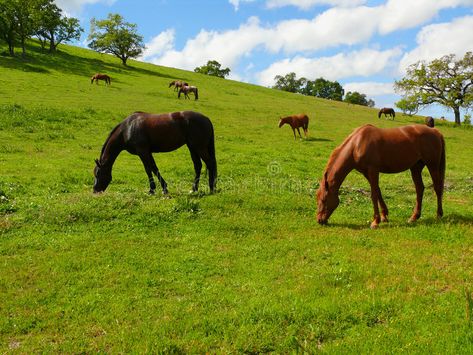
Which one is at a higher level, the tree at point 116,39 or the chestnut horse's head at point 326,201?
the tree at point 116,39

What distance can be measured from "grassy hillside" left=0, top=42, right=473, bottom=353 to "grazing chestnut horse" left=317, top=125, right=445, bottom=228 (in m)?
0.77

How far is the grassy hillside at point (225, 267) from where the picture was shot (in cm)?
556

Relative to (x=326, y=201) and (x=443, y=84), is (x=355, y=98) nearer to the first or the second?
(x=443, y=84)

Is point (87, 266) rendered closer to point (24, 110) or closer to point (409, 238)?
point (409, 238)

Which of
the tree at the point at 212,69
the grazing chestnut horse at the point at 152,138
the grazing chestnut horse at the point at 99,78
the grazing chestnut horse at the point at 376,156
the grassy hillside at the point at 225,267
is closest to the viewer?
the grassy hillside at the point at 225,267

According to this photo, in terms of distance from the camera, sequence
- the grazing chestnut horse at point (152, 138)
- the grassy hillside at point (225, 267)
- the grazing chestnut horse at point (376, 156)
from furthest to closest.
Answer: the grazing chestnut horse at point (152, 138) → the grazing chestnut horse at point (376, 156) → the grassy hillside at point (225, 267)

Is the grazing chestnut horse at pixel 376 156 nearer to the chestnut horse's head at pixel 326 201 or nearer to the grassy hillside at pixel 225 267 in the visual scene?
the chestnut horse's head at pixel 326 201

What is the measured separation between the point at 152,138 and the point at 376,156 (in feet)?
22.0

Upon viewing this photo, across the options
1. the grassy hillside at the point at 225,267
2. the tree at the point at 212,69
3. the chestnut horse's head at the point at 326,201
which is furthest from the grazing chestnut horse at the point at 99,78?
the tree at the point at 212,69

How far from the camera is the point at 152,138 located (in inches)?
506

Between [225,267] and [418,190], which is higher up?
[418,190]

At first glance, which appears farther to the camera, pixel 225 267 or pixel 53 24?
pixel 53 24

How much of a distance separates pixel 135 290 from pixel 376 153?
21.7ft

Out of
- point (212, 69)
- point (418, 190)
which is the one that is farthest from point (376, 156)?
point (212, 69)
